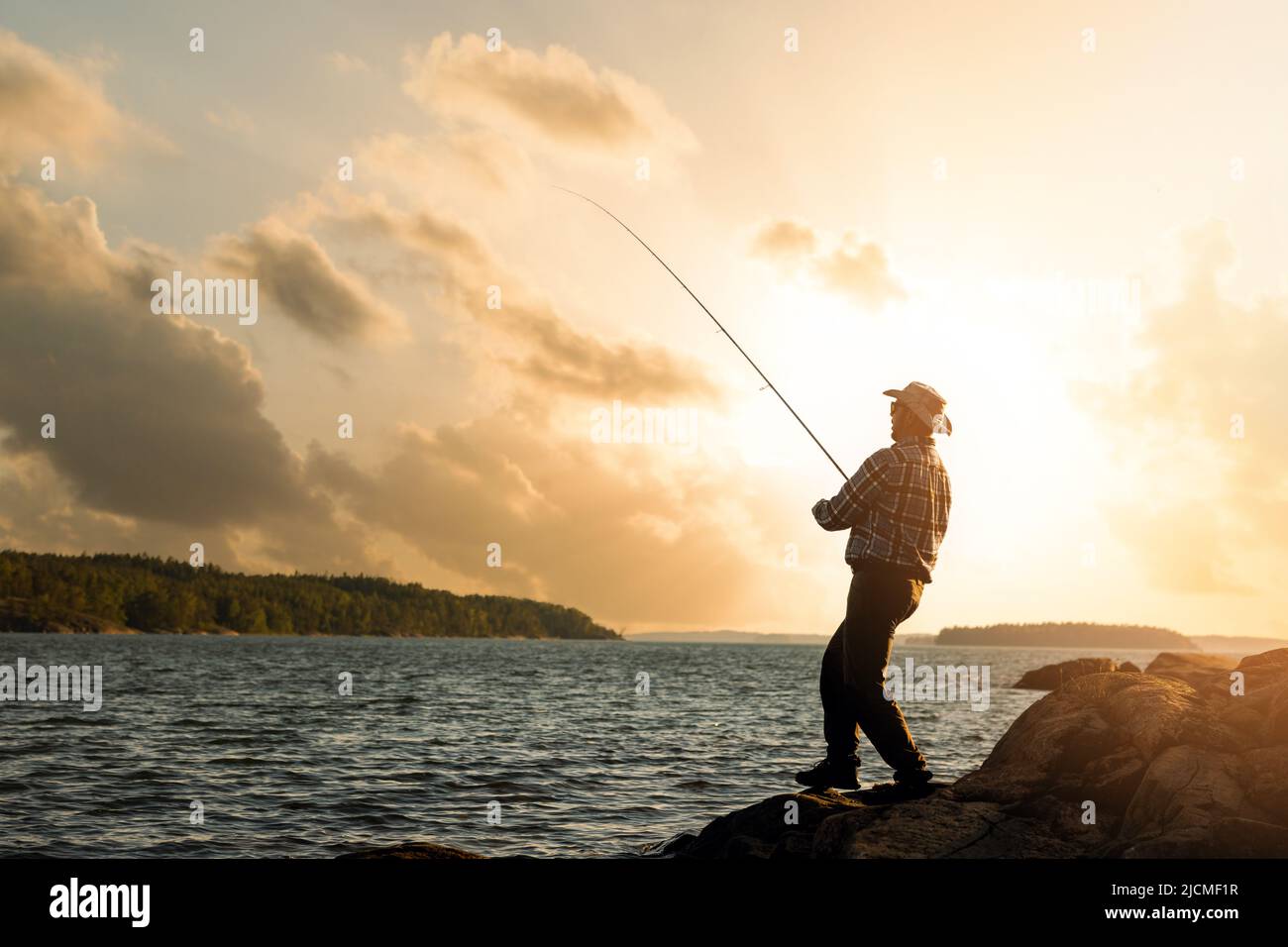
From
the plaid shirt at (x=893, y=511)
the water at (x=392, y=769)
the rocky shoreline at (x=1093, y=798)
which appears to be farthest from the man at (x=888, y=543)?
the water at (x=392, y=769)

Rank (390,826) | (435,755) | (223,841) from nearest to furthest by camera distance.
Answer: (223,841) < (390,826) < (435,755)

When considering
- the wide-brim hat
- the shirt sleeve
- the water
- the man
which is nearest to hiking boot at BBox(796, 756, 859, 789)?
the man

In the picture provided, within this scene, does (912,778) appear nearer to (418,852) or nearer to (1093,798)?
(1093,798)

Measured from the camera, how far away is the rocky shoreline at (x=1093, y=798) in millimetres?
6859

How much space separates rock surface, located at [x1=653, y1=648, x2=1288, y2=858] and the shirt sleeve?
87.1 inches

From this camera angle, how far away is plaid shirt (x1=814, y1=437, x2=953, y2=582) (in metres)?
7.48

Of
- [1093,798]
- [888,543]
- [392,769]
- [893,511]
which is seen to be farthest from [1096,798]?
[392,769]

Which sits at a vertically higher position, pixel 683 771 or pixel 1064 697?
pixel 1064 697

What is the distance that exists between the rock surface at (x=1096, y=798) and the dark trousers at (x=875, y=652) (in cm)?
54

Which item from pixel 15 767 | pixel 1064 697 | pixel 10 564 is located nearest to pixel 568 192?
pixel 1064 697

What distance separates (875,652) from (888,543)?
0.84 m
